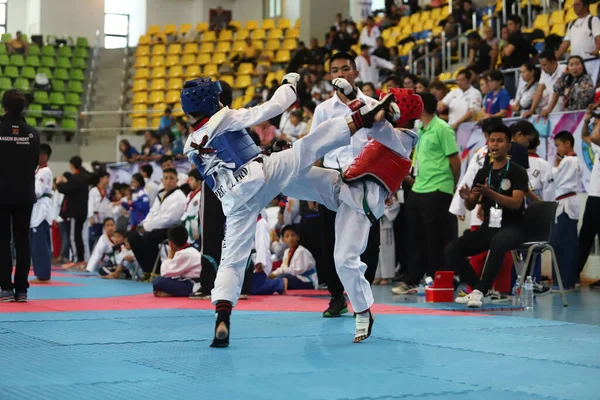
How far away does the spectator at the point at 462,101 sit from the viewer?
34.2 feet

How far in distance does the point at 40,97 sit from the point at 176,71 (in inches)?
148

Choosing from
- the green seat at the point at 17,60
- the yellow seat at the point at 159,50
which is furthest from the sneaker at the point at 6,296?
the yellow seat at the point at 159,50

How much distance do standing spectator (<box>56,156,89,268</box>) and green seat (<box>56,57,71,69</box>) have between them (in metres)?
9.68

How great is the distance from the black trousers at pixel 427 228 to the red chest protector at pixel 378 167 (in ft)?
9.25

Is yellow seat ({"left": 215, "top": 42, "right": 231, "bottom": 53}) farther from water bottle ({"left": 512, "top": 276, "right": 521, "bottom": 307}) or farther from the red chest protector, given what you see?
the red chest protector

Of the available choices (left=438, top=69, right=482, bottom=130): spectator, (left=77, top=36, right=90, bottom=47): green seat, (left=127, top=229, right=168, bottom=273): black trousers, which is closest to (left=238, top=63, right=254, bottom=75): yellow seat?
(left=77, top=36, right=90, bottom=47): green seat

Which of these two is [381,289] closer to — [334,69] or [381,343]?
[334,69]

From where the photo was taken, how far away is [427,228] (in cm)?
785

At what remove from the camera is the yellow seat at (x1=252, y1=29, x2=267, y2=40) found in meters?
23.2

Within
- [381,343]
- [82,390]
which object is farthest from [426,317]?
[82,390]

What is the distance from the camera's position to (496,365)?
13.1ft

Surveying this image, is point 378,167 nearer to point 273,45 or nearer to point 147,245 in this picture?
point 147,245

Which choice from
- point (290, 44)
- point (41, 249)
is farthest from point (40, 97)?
point (41, 249)

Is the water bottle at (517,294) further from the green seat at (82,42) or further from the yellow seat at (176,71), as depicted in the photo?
the green seat at (82,42)
